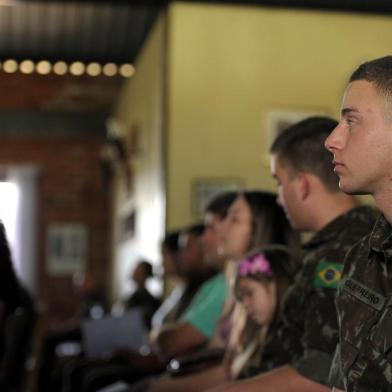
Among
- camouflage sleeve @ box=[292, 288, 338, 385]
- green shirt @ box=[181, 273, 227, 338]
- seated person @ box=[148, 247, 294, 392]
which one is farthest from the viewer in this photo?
green shirt @ box=[181, 273, 227, 338]

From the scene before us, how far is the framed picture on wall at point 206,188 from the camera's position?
279 inches

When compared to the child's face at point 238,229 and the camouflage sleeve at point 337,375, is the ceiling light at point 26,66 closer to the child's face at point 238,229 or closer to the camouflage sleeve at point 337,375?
the child's face at point 238,229

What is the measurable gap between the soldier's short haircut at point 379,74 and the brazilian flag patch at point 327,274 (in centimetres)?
68

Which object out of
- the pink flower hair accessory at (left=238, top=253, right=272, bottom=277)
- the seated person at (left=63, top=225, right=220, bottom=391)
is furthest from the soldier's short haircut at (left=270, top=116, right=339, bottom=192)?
the seated person at (left=63, top=225, right=220, bottom=391)

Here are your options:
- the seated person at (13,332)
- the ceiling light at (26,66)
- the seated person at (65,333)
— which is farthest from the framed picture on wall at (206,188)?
the ceiling light at (26,66)

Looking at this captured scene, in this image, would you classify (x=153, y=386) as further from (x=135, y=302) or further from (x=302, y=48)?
(x=302, y=48)

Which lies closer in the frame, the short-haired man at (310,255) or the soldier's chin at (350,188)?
the soldier's chin at (350,188)

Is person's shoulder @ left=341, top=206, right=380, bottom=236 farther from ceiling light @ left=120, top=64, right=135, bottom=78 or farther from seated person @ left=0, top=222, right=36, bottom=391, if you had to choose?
ceiling light @ left=120, top=64, right=135, bottom=78

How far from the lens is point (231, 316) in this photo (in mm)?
3900

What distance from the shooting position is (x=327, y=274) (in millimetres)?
2350

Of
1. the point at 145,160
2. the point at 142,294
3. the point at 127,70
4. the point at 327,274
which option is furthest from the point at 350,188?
the point at 127,70

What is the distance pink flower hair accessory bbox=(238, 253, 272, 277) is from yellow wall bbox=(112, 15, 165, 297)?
4.10 meters

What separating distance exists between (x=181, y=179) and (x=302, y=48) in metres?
1.21

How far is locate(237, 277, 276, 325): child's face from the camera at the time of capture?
9.93 feet
